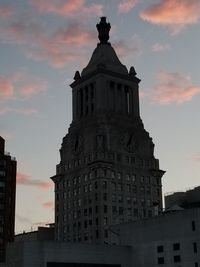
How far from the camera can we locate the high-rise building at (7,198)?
186 m

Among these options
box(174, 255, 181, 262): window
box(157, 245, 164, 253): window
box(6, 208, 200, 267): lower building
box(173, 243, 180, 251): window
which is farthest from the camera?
box(157, 245, 164, 253): window

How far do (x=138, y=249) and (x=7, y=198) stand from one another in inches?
2227

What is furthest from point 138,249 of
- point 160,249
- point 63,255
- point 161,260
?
point 63,255

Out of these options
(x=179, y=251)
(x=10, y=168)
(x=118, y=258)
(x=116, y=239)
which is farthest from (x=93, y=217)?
(x=179, y=251)

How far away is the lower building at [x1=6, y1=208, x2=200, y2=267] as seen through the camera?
141m

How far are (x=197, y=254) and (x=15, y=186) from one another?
77.8 m

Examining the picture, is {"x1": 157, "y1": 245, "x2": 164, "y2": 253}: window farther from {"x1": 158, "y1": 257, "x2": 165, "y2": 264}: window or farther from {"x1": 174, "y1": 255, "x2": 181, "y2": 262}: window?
{"x1": 174, "y1": 255, "x2": 181, "y2": 262}: window

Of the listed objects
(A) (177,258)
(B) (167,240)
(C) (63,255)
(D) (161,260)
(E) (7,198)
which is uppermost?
(E) (7,198)

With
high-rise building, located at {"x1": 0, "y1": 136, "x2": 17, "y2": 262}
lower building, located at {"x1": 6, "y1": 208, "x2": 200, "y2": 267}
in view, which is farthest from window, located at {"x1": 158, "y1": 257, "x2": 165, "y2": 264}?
high-rise building, located at {"x1": 0, "y1": 136, "x2": 17, "y2": 262}

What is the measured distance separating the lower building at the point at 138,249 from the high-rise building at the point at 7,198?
A: 42986 millimetres

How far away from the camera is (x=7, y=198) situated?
191 meters

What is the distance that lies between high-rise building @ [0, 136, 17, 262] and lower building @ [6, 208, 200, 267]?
4299cm

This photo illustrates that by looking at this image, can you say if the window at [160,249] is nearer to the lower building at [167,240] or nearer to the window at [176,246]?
the lower building at [167,240]

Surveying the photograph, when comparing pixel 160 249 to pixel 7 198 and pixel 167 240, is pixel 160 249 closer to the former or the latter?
pixel 167 240
